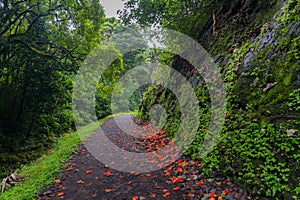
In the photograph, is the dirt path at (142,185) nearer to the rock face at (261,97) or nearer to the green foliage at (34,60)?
the rock face at (261,97)

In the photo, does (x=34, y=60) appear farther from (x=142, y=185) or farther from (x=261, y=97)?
(x=261, y=97)

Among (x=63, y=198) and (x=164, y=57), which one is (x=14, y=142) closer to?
(x=63, y=198)

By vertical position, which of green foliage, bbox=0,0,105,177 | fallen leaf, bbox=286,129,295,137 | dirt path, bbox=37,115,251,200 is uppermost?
green foliage, bbox=0,0,105,177

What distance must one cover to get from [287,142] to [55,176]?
4282mm

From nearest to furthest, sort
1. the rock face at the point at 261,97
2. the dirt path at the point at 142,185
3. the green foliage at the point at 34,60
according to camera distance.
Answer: the rock face at the point at 261,97, the dirt path at the point at 142,185, the green foliage at the point at 34,60

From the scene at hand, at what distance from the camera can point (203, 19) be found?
7.59 metres

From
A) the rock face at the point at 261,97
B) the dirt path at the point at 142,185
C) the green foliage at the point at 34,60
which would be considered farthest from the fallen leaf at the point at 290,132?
the green foliage at the point at 34,60

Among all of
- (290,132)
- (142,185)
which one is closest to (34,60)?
(142,185)

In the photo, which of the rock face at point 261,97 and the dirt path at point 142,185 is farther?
the dirt path at point 142,185

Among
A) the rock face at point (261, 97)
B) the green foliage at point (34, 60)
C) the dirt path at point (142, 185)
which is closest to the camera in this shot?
the rock face at point (261, 97)

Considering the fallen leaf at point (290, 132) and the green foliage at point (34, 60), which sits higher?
the green foliage at point (34, 60)

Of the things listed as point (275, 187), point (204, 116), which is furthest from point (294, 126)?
point (204, 116)

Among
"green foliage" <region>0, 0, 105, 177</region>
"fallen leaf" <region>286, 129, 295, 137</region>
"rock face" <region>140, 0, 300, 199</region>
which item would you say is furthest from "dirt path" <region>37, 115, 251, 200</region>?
"green foliage" <region>0, 0, 105, 177</region>

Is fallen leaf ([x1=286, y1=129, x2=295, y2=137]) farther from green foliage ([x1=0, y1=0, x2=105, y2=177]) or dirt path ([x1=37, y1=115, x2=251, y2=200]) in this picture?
green foliage ([x1=0, y1=0, x2=105, y2=177])
